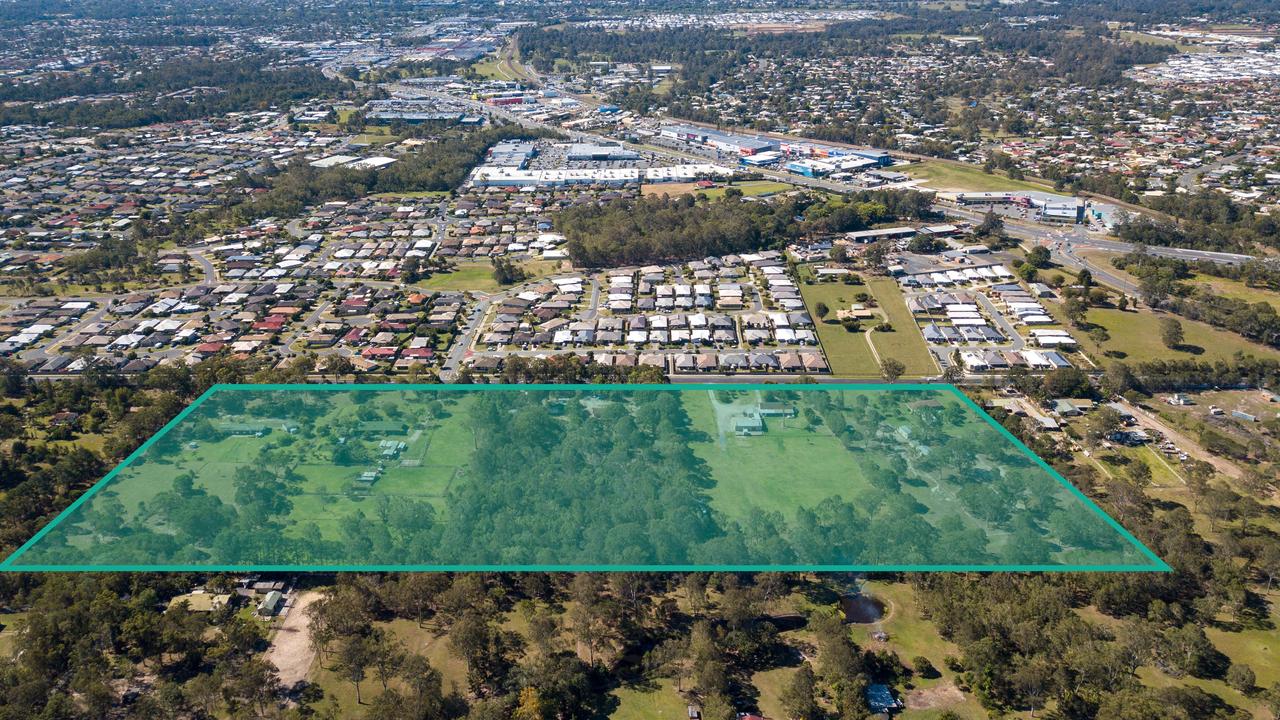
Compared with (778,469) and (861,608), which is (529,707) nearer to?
(778,469)

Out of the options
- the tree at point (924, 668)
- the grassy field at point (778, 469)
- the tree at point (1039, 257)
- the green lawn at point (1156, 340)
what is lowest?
the tree at point (924, 668)

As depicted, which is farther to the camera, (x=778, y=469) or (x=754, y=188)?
(x=754, y=188)

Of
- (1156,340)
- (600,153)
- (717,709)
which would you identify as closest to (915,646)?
(717,709)

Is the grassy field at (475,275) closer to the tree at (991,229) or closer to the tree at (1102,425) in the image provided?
the tree at (991,229)

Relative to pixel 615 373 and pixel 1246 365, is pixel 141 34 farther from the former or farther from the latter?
pixel 1246 365

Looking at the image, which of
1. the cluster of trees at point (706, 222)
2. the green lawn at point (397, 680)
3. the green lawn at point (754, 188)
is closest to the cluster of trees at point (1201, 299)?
the cluster of trees at point (706, 222)

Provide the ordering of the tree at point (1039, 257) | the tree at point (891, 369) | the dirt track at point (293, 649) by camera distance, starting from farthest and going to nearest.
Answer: the tree at point (1039, 257) → the tree at point (891, 369) → the dirt track at point (293, 649)
